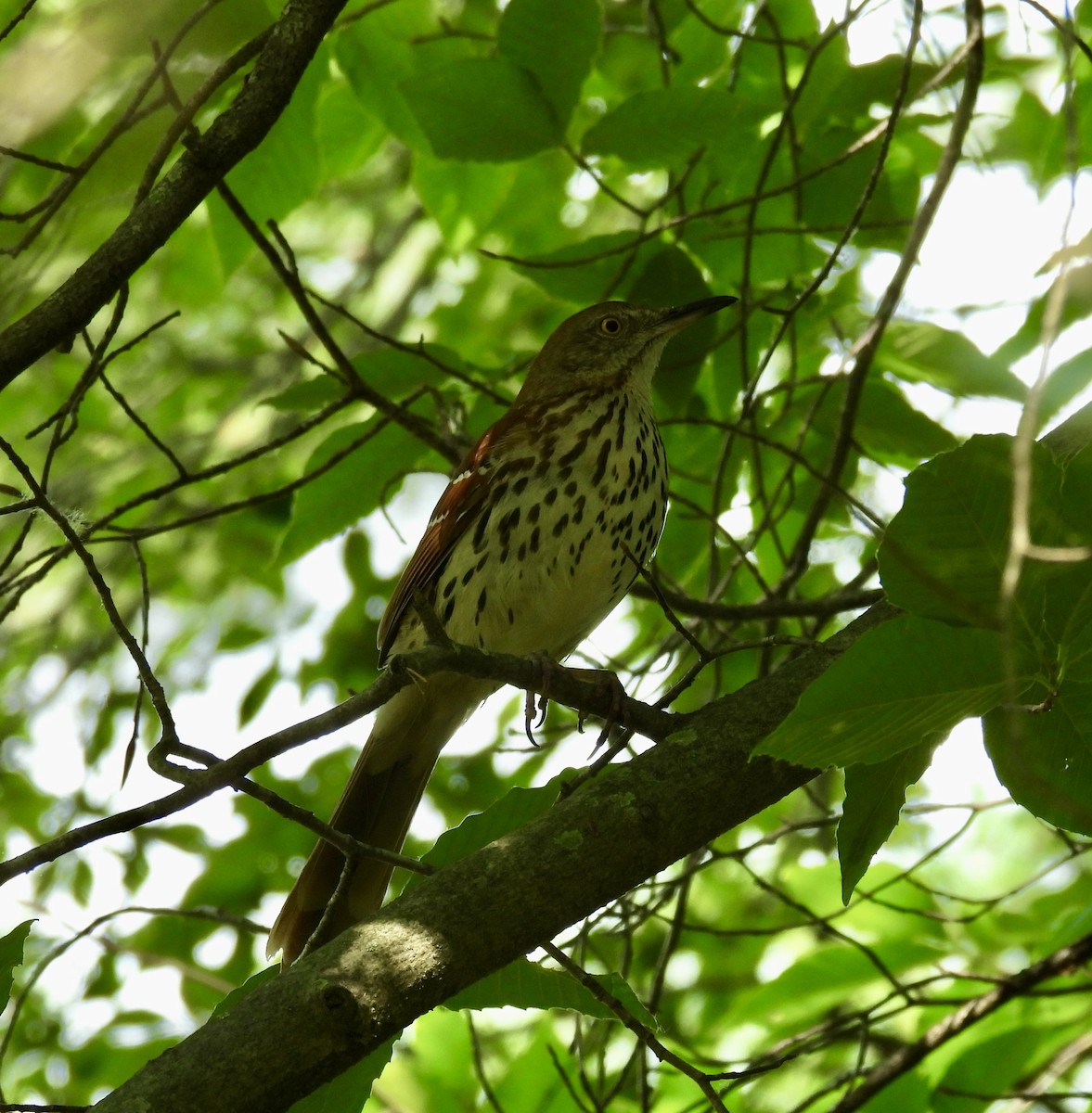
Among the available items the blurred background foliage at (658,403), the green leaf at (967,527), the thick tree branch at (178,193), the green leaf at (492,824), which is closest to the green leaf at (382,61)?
the blurred background foliage at (658,403)

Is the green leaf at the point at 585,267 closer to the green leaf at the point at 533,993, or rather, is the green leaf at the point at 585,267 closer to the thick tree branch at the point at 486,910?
the thick tree branch at the point at 486,910

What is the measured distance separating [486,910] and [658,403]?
7.45ft

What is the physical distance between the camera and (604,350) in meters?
4.30

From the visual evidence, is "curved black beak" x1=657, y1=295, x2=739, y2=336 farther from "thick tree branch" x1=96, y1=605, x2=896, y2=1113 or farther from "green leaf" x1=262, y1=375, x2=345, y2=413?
"thick tree branch" x1=96, y1=605, x2=896, y2=1113

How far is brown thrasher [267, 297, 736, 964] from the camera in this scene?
372cm

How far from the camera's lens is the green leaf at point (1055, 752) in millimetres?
1725

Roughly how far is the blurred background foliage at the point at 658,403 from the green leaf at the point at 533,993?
0.24 meters

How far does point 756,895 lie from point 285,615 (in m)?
2.45

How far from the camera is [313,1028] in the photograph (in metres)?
1.85

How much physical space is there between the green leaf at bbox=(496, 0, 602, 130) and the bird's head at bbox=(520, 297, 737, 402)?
107cm

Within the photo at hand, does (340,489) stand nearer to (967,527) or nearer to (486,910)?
(486,910)

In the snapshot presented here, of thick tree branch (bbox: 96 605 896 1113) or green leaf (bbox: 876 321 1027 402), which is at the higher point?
green leaf (bbox: 876 321 1027 402)

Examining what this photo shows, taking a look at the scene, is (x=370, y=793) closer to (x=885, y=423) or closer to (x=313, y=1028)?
(x=885, y=423)

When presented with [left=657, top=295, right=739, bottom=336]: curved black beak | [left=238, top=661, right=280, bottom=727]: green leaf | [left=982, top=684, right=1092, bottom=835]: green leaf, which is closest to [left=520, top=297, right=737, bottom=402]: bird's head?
[left=657, top=295, right=739, bottom=336]: curved black beak
